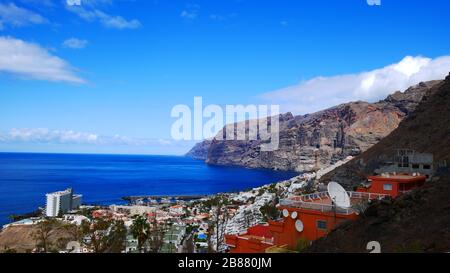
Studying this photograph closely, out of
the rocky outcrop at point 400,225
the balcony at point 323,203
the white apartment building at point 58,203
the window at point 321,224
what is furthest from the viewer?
the white apartment building at point 58,203

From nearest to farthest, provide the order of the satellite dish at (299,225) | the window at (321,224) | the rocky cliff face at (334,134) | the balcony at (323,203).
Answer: the balcony at (323,203), the window at (321,224), the satellite dish at (299,225), the rocky cliff face at (334,134)

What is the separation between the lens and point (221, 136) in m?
196

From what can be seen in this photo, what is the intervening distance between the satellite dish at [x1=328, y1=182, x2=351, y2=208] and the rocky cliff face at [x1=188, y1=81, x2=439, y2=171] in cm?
10578

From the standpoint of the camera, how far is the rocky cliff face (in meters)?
125

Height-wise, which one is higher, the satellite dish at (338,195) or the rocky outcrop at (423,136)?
the rocky outcrop at (423,136)

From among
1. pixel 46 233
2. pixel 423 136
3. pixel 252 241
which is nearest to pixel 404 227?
pixel 252 241

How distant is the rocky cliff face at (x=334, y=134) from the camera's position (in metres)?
125

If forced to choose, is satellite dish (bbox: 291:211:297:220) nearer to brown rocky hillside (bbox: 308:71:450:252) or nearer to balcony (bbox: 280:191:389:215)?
balcony (bbox: 280:191:389:215)

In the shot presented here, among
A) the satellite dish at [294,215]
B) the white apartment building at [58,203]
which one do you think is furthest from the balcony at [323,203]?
the white apartment building at [58,203]

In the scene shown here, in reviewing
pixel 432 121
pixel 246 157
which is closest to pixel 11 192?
pixel 432 121

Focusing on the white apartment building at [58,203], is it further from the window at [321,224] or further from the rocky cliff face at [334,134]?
the rocky cliff face at [334,134]

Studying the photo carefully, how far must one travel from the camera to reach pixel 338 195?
1185 cm

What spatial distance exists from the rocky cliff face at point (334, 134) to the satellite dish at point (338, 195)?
10578cm
